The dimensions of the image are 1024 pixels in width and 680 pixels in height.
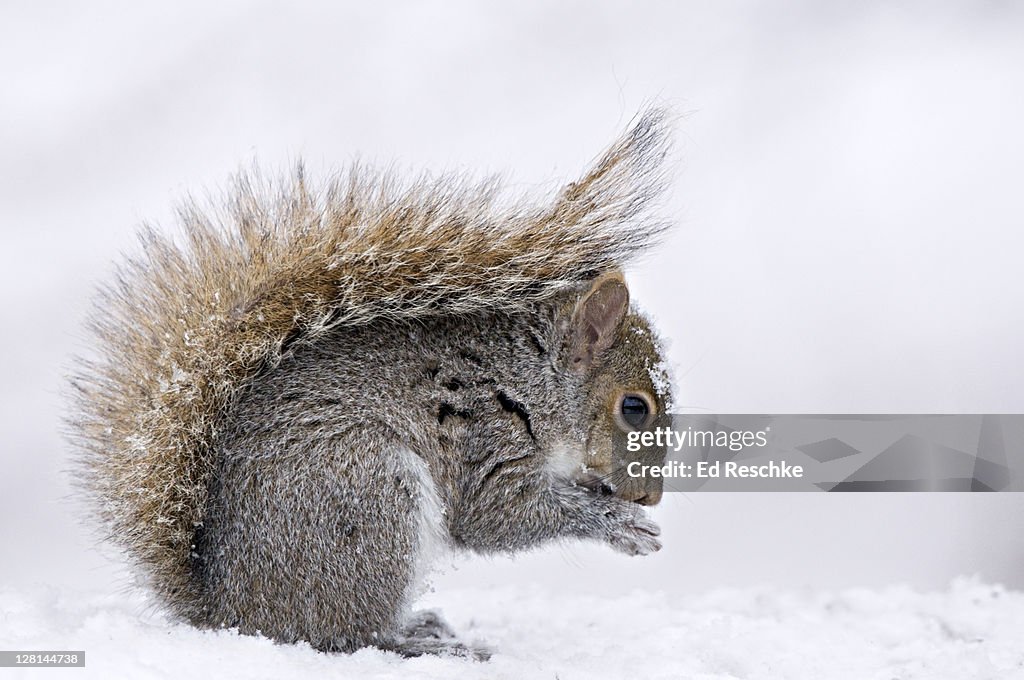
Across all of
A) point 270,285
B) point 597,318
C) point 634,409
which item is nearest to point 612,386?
point 634,409

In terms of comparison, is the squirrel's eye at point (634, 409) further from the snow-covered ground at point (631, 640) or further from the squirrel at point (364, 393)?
the snow-covered ground at point (631, 640)

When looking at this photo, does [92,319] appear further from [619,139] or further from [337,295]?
[619,139]

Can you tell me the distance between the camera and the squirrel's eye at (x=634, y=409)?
8.55 feet

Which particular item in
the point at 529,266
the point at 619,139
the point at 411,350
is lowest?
the point at 411,350

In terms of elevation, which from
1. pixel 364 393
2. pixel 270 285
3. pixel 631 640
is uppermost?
pixel 270 285

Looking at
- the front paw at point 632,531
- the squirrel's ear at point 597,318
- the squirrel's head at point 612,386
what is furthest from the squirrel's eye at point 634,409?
the front paw at point 632,531

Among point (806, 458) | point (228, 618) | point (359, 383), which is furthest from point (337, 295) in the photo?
point (806, 458)

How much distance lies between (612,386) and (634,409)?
8 cm

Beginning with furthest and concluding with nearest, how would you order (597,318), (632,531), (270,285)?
(632,531), (597,318), (270,285)

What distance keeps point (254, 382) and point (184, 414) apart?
17 centimetres

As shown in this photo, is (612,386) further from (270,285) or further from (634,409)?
(270,285)

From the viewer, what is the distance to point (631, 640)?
2.75 meters

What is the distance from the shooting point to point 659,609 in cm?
320

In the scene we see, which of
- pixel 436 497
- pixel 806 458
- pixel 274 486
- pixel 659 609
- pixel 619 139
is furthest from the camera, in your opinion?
pixel 659 609
